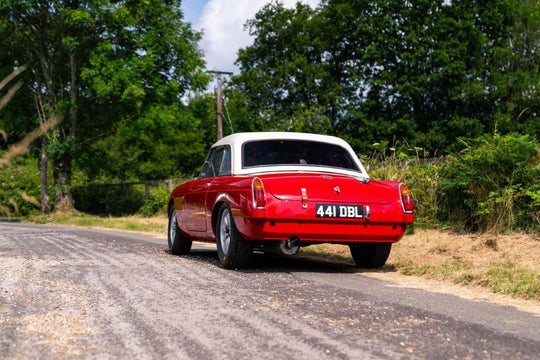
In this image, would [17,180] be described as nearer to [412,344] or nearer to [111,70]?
[412,344]

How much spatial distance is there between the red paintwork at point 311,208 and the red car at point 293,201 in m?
0.01

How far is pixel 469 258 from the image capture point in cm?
811

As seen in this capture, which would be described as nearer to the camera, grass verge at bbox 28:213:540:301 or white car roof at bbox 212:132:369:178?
grass verge at bbox 28:213:540:301

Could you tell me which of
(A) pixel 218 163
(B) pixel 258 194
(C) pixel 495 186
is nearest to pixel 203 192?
(A) pixel 218 163

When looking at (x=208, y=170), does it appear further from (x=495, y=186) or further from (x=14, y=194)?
(x=14, y=194)

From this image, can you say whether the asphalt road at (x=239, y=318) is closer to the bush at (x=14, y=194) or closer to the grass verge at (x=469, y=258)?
the grass verge at (x=469, y=258)

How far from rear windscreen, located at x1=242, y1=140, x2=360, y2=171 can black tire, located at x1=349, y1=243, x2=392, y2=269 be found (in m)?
1.07

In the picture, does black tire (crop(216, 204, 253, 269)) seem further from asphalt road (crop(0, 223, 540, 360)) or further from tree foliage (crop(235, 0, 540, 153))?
tree foliage (crop(235, 0, 540, 153))

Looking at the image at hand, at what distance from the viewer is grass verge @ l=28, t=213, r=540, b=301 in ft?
21.2

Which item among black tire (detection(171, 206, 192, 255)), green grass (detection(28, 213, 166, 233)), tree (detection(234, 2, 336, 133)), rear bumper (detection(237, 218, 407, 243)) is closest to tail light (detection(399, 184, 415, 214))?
rear bumper (detection(237, 218, 407, 243))

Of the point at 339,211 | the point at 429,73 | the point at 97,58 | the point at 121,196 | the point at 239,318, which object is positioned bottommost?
the point at 239,318

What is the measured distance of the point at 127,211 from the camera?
29.6 meters

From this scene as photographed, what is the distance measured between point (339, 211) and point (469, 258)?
2.15 meters

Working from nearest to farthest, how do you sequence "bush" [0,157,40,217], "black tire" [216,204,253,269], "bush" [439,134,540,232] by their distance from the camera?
"bush" [0,157,40,217] → "black tire" [216,204,253,269] → "bush" [439,134,540,232]
